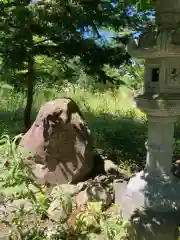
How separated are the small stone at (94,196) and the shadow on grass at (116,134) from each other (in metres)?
1.21

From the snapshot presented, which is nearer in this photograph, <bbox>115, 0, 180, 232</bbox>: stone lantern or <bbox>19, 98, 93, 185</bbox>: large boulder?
<bbox>115, 0, 180, 232</bbox>: stone lantern

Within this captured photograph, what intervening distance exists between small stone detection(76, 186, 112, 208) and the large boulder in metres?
0.41

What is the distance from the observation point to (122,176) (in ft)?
15.6

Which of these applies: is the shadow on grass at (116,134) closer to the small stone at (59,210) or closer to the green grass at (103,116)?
the green grass at (103,116)

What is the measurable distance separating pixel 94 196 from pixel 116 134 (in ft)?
8.57

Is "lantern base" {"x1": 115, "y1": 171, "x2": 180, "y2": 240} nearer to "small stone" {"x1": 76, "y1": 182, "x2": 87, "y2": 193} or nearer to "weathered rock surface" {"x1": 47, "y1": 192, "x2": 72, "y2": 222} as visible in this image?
"small stone" {"x1": 76, "y1": 182, "x2": 87, "y2": 193}

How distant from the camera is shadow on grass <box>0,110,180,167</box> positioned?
18.4 ft

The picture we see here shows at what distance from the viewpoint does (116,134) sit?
643 centimetres

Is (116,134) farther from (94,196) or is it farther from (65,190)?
(94,196)

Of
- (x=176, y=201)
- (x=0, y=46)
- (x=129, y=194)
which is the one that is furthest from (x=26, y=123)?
(x=176, y=201)

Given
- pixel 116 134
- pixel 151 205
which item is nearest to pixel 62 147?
pixel 151 205

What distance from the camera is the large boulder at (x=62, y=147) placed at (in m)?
4.32

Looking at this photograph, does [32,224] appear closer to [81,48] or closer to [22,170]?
[22,170]

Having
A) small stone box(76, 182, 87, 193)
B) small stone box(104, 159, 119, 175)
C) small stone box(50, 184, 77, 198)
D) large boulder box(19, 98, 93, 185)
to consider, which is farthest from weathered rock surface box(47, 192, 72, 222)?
small stone box(104, 159, 119, 175)
